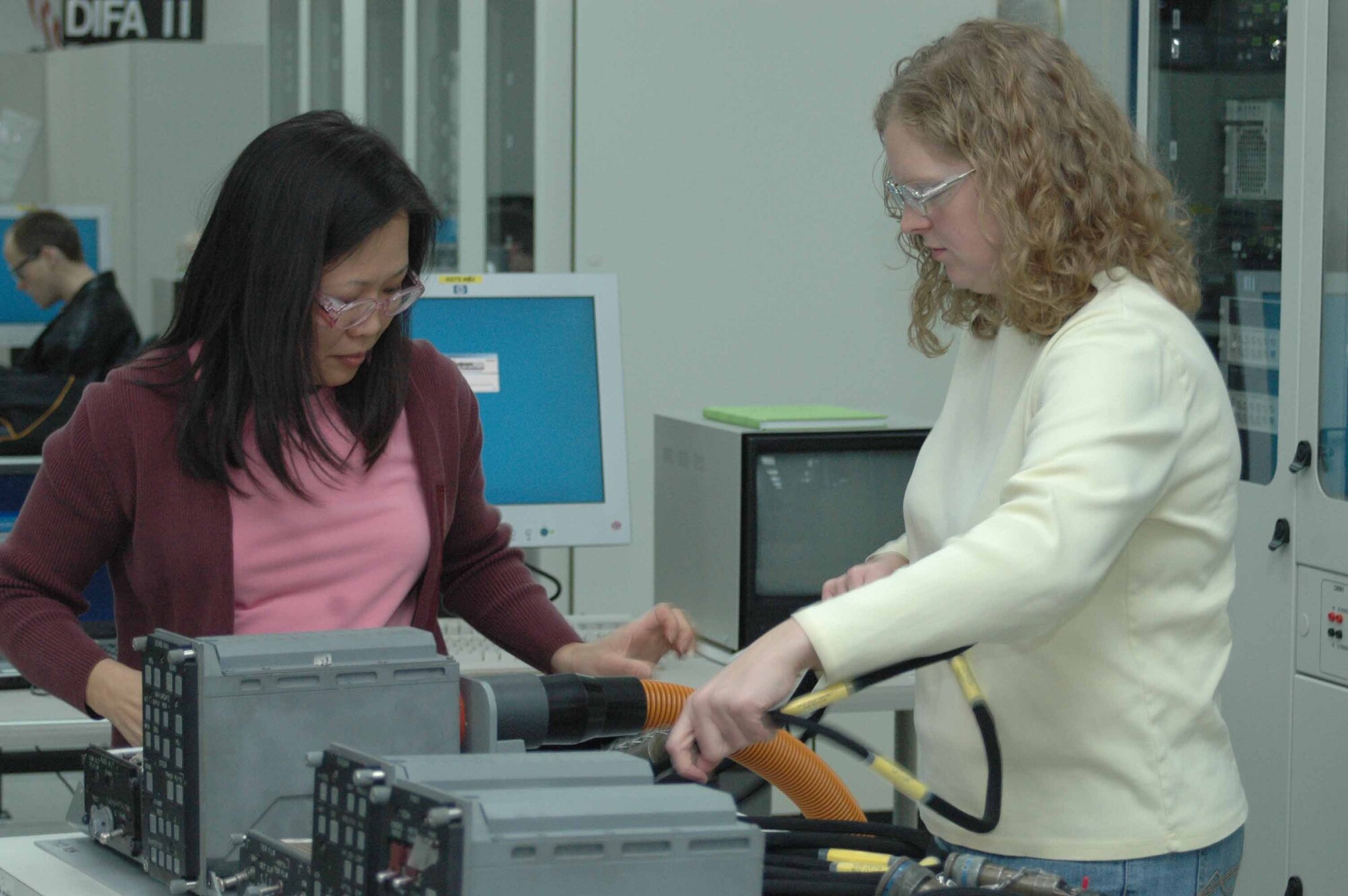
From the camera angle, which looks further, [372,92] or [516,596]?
[372,92]

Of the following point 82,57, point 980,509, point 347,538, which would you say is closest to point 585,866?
point 980,509

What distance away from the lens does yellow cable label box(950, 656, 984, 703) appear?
4.10 ft

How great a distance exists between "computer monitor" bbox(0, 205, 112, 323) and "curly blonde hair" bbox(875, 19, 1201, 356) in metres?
5.65

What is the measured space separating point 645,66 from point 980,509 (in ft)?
7.17

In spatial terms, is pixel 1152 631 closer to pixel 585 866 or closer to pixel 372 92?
pixel 585 866

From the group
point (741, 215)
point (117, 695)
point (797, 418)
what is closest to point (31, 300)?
point (741, 215)

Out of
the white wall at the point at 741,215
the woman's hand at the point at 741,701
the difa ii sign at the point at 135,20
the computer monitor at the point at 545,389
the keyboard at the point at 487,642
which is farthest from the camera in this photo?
the difa ii sign at the point at 135,20

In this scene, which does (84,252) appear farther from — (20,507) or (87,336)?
(20,507)

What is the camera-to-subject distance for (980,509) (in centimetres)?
131

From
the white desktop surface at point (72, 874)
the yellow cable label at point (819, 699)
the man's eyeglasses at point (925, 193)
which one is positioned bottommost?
the white desktop surface at point (72, 874)

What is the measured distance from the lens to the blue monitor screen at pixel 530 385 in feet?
9.12

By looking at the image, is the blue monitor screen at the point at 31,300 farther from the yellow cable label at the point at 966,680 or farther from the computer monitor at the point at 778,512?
the yellow cable label at the point at 966,680

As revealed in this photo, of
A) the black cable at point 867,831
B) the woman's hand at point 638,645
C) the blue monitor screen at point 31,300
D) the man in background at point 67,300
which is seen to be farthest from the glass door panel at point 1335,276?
the blue monitor screen at point 31,300

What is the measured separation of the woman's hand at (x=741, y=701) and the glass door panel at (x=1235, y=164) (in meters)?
2.20
